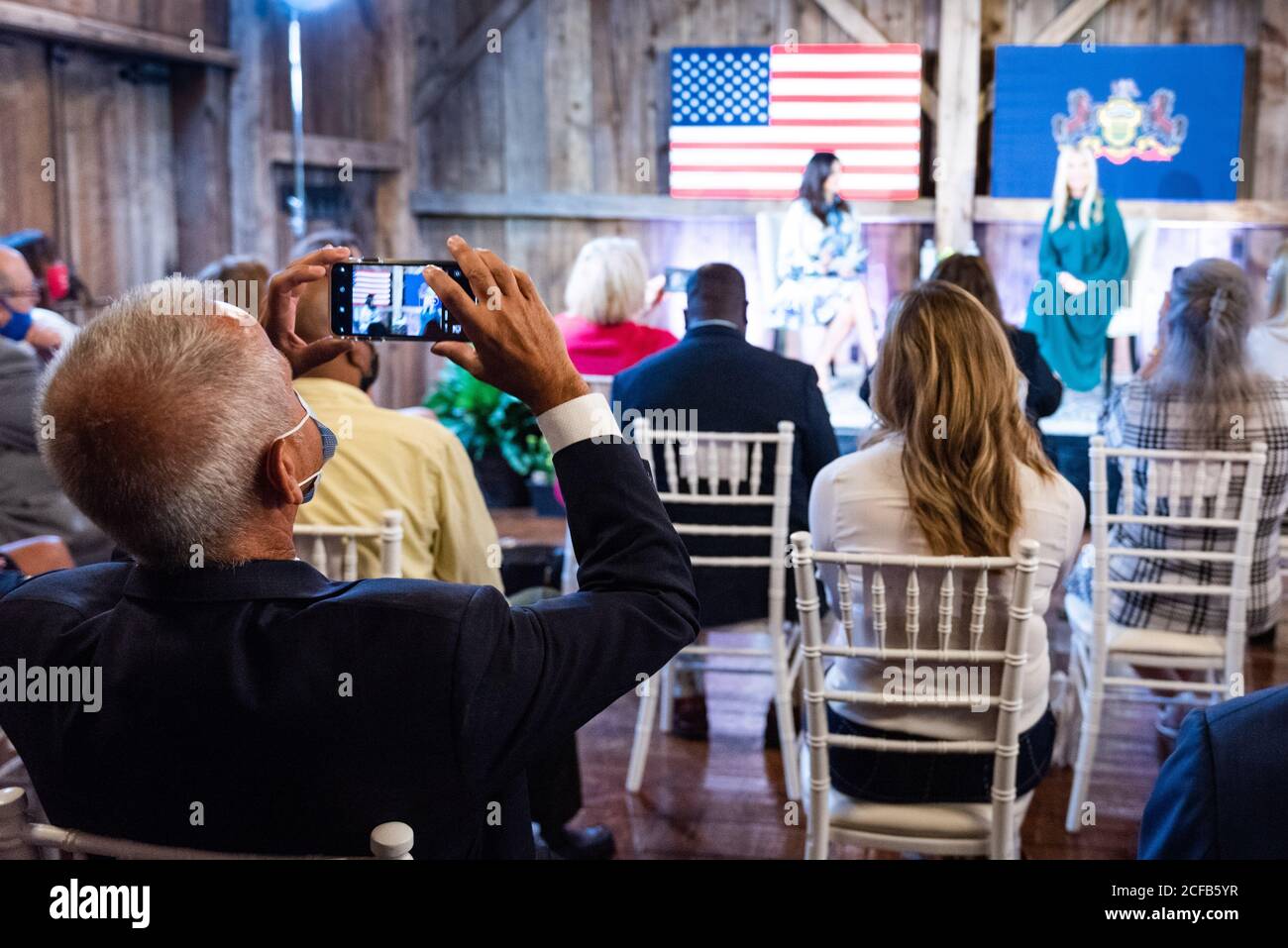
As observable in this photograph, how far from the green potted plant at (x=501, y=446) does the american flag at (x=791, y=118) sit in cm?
215

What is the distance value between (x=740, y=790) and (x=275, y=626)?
7.74ft

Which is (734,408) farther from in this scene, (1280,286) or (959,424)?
(1280,286)

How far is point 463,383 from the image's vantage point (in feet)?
21.1

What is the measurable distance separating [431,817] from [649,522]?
0.99 feet

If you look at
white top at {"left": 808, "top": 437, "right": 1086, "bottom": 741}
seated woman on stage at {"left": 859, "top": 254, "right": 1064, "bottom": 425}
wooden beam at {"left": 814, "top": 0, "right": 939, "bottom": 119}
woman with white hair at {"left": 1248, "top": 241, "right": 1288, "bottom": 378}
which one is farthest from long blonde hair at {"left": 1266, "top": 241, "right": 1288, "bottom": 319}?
wooden beam at {"left": 814, "top": 0, "right": 939, "bottom": 119}

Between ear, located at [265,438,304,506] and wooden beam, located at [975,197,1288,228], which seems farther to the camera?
wooden beam, located at [975,197,1288,228]

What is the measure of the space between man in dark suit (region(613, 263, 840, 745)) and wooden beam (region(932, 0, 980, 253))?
14.2 feet

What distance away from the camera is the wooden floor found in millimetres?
2980

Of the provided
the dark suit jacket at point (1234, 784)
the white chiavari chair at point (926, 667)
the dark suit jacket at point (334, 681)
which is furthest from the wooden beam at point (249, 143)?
the dark suit jacket at point (1234, 784)

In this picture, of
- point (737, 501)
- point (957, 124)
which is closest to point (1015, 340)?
point (737, 501)

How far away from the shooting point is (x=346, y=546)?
7.25ft

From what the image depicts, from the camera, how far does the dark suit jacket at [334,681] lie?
107 centimetres

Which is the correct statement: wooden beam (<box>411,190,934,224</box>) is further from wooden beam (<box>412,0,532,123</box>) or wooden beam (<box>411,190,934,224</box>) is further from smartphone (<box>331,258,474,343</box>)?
smartphone (<box>331,258,474,343</box>)
